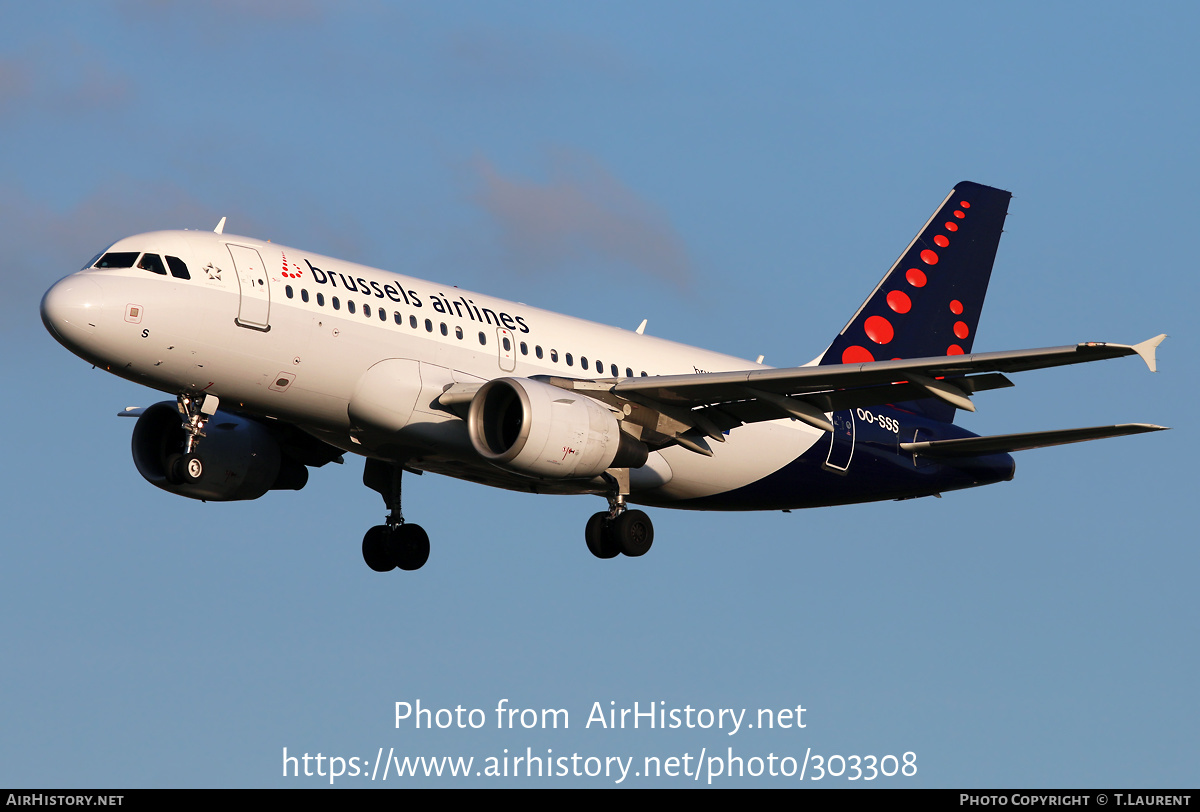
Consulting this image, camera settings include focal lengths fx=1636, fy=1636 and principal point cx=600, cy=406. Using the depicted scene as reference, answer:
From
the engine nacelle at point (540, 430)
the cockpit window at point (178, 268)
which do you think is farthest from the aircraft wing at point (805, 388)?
the cockpit window at point (178, 268)

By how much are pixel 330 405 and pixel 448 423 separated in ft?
7.69

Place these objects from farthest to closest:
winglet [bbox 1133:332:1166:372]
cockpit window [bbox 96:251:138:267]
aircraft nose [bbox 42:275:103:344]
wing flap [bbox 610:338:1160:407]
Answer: cockpit window [bbox 96:251:138:267]
aircraft nose [bbox 42:275:103:344]
wing flap [bbox 610:338:1160:407]
winglet [bbox 1133:332:1166:372]

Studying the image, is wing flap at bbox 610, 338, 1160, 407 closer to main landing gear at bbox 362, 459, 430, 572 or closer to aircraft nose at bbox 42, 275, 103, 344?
main landing gear at bbox 362, 459, 430, 572

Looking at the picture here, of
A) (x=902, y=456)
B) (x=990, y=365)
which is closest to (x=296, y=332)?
(x=990, y=365)

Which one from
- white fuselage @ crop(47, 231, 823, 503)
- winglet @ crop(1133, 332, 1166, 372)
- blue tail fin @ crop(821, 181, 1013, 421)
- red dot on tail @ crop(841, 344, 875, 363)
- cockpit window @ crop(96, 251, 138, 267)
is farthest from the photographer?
blue tail fin @ crop(821, 181, 1013, 421)

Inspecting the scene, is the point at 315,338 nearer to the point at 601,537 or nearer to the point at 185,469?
the point at 185,469

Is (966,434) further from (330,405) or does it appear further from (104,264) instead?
(104,264)

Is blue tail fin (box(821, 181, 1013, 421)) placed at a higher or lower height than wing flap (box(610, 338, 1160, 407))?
higher

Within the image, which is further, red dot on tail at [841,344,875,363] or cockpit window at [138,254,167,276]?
red dot on tail at [841,344,875,363]

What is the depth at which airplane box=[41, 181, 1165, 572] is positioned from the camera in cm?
2995

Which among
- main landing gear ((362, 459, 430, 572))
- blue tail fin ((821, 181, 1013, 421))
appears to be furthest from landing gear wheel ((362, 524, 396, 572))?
blue tail fin ((821, 181, 1013, 421))

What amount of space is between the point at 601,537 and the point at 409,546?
5873 millimetres

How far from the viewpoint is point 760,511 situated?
127 feet

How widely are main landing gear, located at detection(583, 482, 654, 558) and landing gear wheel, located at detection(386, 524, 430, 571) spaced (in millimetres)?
5354
